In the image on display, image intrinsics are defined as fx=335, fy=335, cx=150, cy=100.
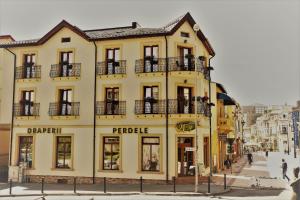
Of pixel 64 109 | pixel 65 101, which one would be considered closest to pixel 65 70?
pixel 65 101

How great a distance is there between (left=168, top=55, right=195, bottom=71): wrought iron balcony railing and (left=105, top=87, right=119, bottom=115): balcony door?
14.3 feet

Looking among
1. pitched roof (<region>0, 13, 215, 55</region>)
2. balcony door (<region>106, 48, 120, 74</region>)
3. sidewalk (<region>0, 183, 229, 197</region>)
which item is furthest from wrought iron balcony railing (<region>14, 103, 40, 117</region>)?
balcony door (<region>106, 48, 120, 74</region>)

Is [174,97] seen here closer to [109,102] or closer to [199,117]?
[199,117]

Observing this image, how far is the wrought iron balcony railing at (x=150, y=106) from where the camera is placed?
22.5 m

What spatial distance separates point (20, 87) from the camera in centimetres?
2559

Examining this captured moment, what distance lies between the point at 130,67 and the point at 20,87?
29.0 ft

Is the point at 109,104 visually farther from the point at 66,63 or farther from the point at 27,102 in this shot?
the point at 27,102

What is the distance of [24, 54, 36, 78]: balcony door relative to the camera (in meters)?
25.8

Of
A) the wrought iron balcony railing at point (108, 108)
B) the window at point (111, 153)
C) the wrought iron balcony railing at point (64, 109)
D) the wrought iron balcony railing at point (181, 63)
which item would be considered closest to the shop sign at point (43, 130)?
the wrought iron balcony railing at point (64, 109)

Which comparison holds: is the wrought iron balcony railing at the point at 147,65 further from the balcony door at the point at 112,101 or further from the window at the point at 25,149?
the window at the point at 25,149

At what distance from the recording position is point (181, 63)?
2334cm

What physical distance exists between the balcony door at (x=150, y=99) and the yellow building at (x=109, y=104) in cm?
7

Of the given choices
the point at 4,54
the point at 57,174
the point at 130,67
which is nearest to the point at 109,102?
the point at 130,67

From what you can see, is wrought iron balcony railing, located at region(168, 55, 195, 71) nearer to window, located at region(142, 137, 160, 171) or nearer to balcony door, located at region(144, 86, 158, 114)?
balcony door, located at region(144, 86, 158, 114)
